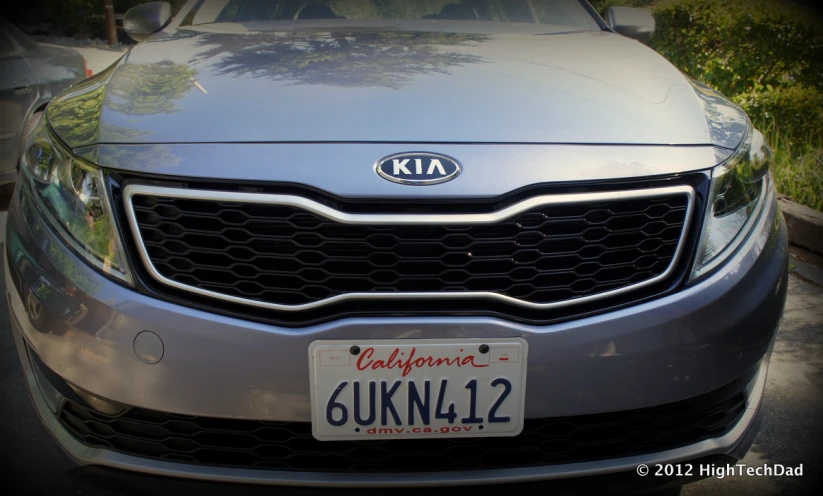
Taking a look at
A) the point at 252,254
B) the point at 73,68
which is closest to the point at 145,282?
the point at 252,254

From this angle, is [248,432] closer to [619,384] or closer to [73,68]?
[619,384]

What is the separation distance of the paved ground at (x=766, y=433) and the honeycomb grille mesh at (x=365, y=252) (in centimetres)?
44

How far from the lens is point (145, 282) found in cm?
148

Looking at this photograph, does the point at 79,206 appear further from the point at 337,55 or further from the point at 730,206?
the point at 730,206

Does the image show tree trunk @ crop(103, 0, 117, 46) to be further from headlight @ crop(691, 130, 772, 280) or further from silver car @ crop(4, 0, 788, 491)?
headlight @ crop(691, 130, 772, 280)

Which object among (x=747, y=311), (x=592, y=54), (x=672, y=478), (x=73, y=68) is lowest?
(x=73, y=68)

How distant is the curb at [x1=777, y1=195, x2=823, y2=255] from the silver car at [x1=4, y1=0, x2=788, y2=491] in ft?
8.40

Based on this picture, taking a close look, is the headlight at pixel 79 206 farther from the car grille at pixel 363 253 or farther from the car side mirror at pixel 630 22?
the car side mirror at pixel 630 22

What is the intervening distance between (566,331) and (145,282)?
2.80 feet

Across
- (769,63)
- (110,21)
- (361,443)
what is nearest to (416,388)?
(361,443)

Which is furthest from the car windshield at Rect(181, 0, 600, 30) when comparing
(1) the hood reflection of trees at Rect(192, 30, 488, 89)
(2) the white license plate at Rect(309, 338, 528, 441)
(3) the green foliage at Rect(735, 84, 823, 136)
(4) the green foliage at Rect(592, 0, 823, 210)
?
(3) the green foliage at Rect(735, 84, 823, 136)

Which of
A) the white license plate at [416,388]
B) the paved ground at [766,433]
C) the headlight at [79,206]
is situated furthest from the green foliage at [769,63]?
the headlight at [79,206]

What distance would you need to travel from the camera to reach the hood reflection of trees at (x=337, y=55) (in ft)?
6.11

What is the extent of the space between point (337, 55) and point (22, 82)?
3390mm
